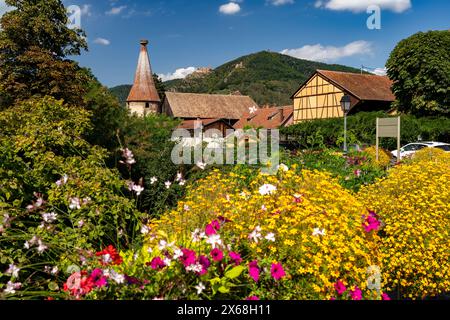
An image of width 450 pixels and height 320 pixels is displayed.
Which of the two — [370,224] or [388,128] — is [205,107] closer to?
[388,128]

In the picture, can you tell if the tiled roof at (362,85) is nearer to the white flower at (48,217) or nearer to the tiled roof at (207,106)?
the tiled roof at (207,106)

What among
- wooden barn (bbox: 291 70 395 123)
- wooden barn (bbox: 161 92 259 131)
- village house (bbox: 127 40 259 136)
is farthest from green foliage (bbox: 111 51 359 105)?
wooden barn (bbox: 291 70 395 123)

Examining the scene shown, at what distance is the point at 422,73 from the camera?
2677 centimetres

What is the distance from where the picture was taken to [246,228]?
10.6ft

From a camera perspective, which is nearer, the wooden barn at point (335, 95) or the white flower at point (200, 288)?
the white flower at point (200, 288)

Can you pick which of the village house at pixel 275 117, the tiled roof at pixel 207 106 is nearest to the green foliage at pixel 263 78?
the tiled roof at pixel 207 106

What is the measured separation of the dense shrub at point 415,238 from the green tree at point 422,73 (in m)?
23.9

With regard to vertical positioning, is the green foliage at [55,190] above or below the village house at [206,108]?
below

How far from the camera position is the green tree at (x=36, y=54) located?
12328 mm

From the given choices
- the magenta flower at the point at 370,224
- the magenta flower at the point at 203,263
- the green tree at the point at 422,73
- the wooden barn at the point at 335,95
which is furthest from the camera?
the wooden barn at the point at 335,95

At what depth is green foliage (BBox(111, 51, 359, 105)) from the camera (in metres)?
72.2

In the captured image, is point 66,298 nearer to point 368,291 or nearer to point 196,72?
point 368,291

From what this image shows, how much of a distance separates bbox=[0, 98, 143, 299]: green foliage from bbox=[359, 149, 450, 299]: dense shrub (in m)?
2.61

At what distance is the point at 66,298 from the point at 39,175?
7.55 ft
